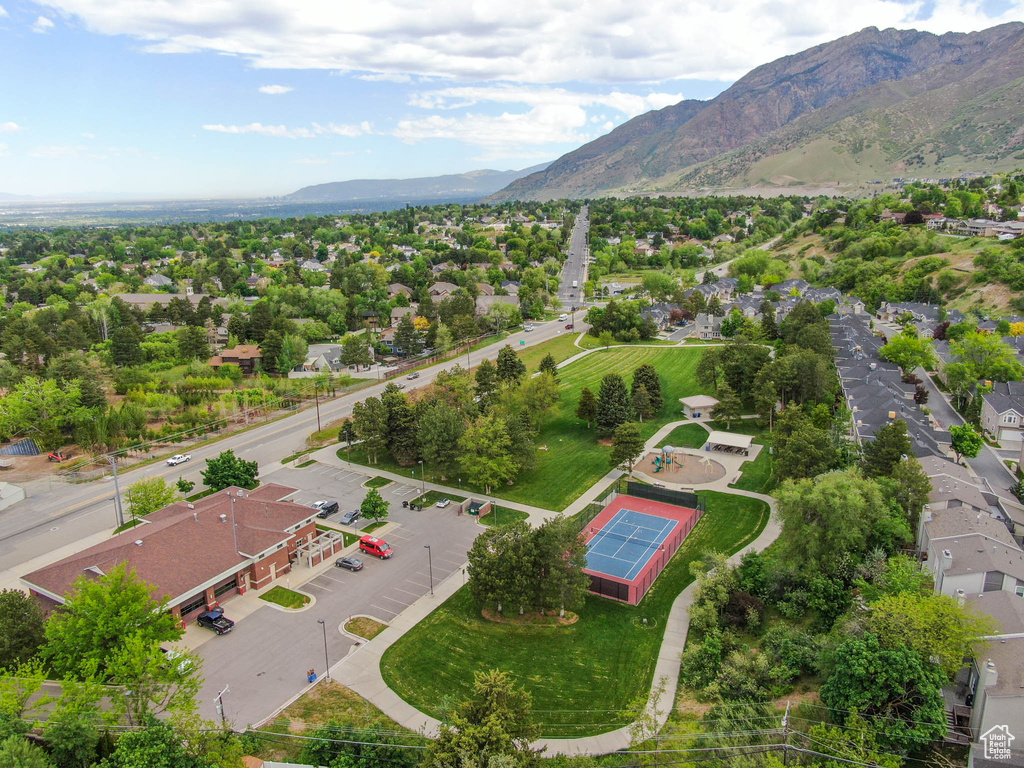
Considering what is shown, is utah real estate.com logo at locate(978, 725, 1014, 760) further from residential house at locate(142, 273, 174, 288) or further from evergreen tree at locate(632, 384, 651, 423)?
residential house at locate(142, 273, 174, 288)

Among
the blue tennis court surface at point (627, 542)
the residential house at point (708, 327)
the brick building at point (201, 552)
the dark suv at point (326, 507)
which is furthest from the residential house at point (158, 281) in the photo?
the blue tennis court surface at point (627, 542)

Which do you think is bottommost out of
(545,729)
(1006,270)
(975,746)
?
(545,729)

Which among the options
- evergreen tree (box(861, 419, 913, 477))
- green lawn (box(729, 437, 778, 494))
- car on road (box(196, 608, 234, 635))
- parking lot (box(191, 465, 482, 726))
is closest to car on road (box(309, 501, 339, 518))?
parking lot (box(191, 465, 482, 726))

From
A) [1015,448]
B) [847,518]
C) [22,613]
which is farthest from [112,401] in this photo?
[1015,448]

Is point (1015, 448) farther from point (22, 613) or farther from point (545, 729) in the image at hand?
point (22, 613)

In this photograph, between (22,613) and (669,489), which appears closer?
(22,613)

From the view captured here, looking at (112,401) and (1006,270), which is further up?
(1006,270)
